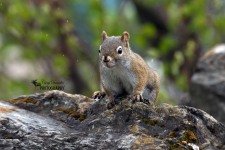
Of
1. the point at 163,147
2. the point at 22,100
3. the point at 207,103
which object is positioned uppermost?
the point at 207,103

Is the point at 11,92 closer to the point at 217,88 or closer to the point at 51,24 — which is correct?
the point at 51,24

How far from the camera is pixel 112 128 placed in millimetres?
5457

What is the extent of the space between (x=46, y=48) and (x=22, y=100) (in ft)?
24.7

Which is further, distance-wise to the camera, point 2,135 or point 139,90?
point 139,90

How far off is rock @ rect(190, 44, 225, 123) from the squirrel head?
7.54 ft

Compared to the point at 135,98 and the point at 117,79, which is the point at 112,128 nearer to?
the point at 135,98

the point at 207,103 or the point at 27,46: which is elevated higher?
the point at 27,46

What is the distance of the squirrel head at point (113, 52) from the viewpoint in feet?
20.9

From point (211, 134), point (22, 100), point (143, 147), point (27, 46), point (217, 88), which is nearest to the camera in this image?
point (143, 147)

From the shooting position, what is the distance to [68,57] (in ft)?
48.0

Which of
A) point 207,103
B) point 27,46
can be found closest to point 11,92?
point 27,46

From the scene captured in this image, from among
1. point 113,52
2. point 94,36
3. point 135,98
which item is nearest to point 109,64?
point 113,52

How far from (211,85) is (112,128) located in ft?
11.6

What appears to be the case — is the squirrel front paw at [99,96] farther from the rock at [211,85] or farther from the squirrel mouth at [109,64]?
the rock at [211,85]
